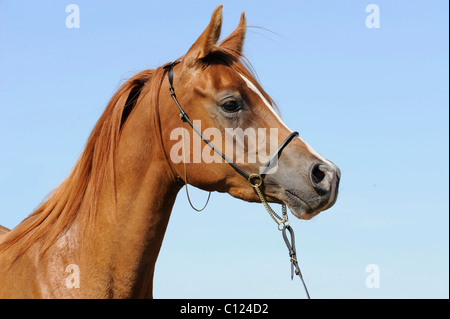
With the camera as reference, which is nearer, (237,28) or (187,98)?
(187,98)

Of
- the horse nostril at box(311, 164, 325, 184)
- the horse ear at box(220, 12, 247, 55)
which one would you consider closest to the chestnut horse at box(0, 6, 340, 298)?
the horse nostril at box(311, 164, 325, 184)

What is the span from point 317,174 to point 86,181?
1.94 meters

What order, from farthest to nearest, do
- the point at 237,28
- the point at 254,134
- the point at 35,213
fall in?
the point at 237,28 < the point at 35,213 < the point at 254,134

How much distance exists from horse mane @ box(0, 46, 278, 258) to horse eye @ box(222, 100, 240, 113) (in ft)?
1.25

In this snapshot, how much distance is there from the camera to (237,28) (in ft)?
17.6

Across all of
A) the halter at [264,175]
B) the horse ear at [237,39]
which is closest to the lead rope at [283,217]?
the halter at [264,175]

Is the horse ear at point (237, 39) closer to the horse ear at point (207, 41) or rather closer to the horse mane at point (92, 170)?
the horse mane at point (92, 170)

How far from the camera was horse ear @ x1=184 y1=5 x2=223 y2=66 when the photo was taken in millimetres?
4520

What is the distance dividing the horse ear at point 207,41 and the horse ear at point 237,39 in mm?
590

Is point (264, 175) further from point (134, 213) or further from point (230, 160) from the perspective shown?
point (134, 213)
